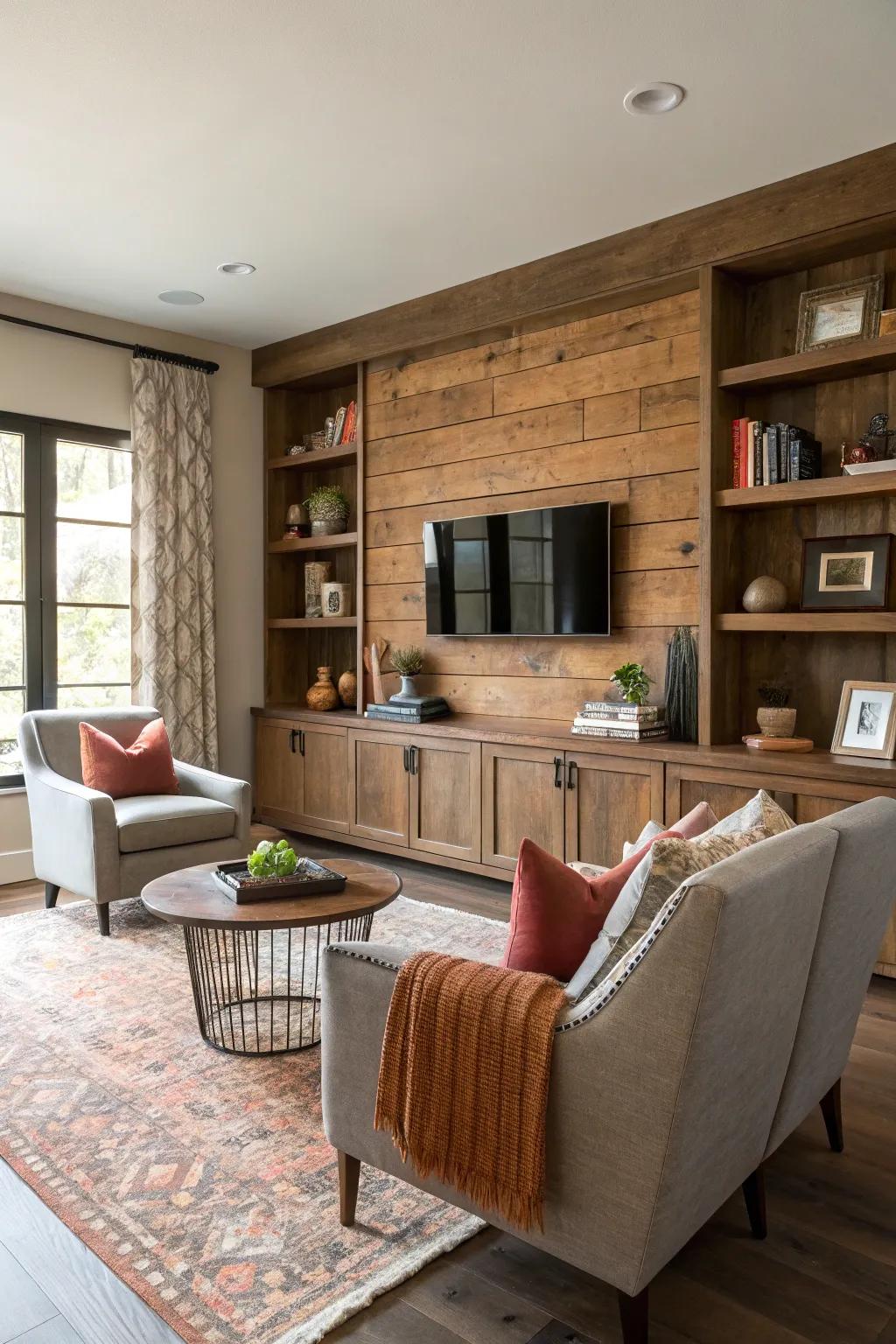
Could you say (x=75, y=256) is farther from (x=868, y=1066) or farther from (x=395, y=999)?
(x=868, y=1066)

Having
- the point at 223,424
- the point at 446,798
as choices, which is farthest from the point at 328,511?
the point at 446,798

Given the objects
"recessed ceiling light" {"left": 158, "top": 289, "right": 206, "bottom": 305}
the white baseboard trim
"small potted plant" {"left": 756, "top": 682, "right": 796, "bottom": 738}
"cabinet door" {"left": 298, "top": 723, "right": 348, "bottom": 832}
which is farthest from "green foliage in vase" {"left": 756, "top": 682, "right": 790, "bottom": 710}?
the white baseboard trim

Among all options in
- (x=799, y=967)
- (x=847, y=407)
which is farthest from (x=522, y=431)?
(x=799, y=967)

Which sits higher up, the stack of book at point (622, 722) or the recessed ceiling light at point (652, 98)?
the recessed ceiling light at point (652, 98)

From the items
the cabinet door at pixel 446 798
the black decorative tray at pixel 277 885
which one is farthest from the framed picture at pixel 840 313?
the black decorative tray at pixel 277 885

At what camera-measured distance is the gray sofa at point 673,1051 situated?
138cm

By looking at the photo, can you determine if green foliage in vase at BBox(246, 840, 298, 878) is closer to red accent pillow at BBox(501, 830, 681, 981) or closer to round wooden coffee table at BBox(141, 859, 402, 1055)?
round wooden coffee table at BBox(141, 859, 402, 1055)

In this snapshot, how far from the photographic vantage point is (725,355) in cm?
383

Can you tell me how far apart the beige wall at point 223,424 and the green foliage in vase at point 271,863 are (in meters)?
2.90

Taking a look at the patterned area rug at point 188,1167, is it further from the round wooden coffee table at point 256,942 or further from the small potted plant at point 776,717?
the small potted plant at point 776,717

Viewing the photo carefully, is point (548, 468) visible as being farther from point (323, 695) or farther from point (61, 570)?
point (61, 570)

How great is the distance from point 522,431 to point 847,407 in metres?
1.48

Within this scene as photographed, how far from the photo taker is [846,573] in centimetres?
361

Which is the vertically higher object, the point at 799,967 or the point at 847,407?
the point at 847,407
